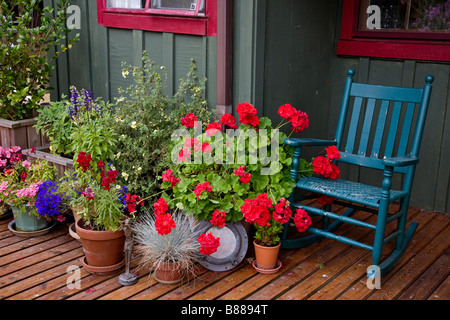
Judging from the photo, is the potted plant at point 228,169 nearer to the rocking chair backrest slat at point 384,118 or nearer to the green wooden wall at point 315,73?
the green wooden wall at point 315,73

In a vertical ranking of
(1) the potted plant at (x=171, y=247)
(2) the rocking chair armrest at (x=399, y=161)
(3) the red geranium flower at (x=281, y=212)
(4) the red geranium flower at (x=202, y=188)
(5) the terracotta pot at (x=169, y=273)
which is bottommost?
(5) the terracotta pot at (x=169, y=273)

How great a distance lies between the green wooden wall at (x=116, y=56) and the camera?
3438 mm

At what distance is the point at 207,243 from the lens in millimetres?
2666

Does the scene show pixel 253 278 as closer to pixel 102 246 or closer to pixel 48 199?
pixel 102 246

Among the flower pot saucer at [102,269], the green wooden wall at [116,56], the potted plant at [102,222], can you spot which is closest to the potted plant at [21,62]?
the green wooden wall at [116,56]

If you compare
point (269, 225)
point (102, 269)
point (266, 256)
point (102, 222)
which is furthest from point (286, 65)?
point (102, 269)

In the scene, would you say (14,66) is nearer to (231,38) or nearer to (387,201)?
(231,38)

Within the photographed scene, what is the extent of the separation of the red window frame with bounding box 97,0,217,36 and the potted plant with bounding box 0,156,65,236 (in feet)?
3.94

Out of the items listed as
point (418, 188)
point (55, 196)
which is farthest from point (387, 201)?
point (55, 196)

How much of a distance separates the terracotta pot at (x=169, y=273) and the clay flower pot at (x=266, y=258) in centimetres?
44

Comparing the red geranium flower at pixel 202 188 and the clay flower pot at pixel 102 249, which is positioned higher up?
the red geranium flower at pixel 202 188

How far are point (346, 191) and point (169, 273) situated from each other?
1.08 metres

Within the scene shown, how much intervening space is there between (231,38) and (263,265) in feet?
4.65

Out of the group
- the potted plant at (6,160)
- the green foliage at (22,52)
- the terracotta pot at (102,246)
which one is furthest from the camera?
the green foliage at (22,52)
